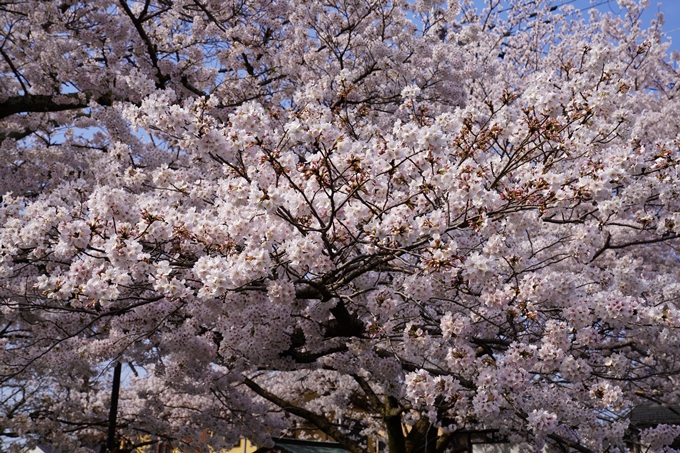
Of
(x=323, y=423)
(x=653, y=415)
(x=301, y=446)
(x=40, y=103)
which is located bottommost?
(x=653, y=415)

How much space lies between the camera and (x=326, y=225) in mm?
5391

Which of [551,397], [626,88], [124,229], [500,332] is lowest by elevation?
[551,397]

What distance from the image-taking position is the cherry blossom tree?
5203 mm

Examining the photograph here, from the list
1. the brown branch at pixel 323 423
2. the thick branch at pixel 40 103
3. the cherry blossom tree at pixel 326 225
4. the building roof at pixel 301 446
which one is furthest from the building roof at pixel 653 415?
the thick branch at pixel 40 103

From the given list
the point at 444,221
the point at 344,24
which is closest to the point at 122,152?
the point at 444,221

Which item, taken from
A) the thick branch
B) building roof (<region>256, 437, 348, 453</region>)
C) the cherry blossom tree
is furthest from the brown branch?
the thick branch

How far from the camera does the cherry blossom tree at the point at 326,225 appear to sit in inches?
205

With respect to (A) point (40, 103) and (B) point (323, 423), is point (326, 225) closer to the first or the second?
(A) point (40, 103)

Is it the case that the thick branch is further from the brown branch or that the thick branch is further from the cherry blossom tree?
the brown branch

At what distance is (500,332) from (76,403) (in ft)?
32.6

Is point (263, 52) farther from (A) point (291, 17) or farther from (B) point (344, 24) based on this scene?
(B) point (344, 24)

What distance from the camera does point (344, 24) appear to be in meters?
12.0

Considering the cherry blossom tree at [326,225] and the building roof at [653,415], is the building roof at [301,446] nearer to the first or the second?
the cherry blossom tree at [326,225]

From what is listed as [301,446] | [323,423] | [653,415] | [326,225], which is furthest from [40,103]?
[653,415]
